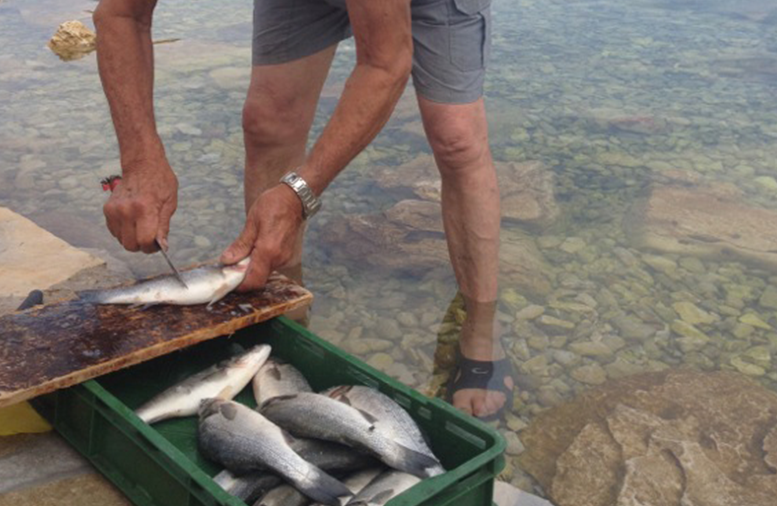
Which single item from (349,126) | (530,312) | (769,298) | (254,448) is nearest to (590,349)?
(530,312)

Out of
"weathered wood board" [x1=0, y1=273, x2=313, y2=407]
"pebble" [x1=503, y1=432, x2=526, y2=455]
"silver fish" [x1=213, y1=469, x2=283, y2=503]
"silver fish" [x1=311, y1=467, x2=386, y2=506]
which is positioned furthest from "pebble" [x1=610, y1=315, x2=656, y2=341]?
"silver fish" [x1=213, y1=469, x2=283, y2=503]

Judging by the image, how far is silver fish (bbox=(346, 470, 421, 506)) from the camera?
8.76 ft

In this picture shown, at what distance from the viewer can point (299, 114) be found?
4504mm

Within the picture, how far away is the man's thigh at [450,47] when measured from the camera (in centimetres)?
401

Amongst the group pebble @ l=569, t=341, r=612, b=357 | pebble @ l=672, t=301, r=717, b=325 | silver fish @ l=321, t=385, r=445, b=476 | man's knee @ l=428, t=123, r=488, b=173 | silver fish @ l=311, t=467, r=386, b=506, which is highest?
man's knee @ l=428, t=123, r=488, b=173

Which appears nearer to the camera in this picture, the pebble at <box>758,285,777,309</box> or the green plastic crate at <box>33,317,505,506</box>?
the green plastic crate at <box>33,317,505,506</box>

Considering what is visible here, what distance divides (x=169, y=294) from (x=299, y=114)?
4.74 feet

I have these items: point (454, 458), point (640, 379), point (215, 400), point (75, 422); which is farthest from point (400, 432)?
point (640, 379)

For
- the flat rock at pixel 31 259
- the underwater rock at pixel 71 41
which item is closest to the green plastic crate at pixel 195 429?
the flat rock at pixel 31 259

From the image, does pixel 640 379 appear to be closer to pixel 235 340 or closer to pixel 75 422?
pixel 235 340

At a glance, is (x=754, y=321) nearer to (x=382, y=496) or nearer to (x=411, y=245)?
(x=411, y=245)

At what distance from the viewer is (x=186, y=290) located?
3375 mm

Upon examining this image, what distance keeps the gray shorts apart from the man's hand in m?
1.17

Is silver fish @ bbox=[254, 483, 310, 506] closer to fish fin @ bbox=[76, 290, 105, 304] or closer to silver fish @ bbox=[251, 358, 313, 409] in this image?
silver fish @ bbox=[251, 358, 313, 409]
